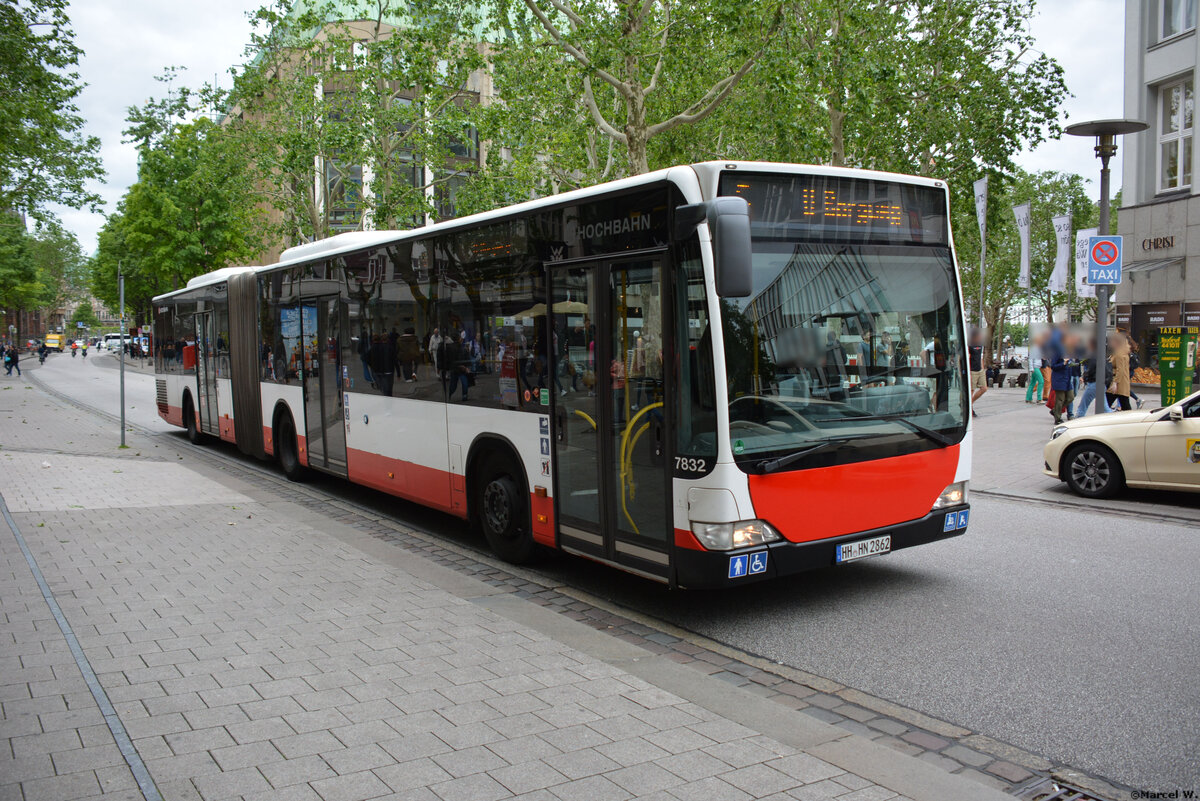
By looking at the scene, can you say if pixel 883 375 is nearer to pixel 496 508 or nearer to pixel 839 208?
pixel 839 208

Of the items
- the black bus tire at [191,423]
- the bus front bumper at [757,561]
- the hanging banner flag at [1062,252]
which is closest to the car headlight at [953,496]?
the bus front bumper at [757,561]

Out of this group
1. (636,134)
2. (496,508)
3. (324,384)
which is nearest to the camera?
(496,508)

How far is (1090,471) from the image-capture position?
427 inches

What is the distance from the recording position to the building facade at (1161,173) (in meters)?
27.2

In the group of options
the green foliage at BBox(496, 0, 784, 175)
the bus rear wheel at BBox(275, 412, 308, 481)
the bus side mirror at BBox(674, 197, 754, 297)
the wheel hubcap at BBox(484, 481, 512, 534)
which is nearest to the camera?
the bus side mirror at BBox(674, 197, 754, 297)

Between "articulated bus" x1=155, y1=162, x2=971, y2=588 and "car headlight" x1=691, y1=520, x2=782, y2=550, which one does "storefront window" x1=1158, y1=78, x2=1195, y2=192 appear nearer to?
"articulated bus" x1=155, y1=162, x2=971, y2=588

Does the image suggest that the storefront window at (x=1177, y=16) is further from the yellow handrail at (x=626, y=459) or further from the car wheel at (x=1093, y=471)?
the yellow handrail at (x=626, y=459)

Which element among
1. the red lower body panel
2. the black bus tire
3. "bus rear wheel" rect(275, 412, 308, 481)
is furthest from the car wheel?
the black bus tire

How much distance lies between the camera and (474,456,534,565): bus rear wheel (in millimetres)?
7785

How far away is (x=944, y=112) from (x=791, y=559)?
84.7ft

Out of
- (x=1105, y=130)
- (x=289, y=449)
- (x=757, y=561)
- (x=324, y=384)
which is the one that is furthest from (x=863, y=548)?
(x=1105, y=130)

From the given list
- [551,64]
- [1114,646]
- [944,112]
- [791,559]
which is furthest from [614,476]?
[944,112]

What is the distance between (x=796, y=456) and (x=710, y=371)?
2.60 feet

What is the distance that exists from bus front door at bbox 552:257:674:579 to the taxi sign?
370 inches
